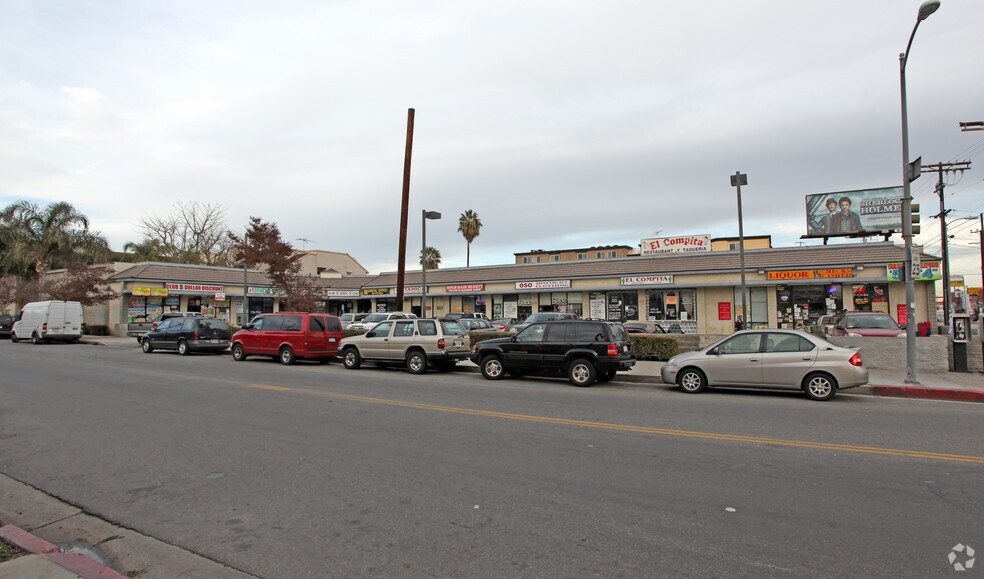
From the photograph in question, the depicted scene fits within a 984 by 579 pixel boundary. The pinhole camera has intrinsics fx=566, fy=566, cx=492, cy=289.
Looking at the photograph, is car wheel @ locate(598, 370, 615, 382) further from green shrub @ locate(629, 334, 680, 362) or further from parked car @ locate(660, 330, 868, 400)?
green shrub @ locate(629, 334, 680, 362)

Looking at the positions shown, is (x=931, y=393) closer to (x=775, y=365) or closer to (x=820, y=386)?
(x=820, y=386)

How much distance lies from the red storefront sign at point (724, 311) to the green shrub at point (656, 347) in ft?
45.4

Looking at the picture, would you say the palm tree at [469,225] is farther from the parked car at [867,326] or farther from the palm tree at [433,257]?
the parked car at [867,326]

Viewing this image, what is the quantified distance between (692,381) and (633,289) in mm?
21670

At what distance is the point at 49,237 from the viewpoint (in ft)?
145

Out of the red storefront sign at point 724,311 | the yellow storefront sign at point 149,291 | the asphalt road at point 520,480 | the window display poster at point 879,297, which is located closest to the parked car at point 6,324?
the yellow storefront sign at point 149,291

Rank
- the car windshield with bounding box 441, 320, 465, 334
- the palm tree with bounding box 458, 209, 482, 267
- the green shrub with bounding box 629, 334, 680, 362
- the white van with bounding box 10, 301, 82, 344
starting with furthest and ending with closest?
the palm tree with bounding box 458, 209, 482, 267
the white van with bounding box 10, 301, 82, 344
the green shrub with bounding box 629, 334, 680, 362
the car windshield with bounding box 441, 320, 465, 334

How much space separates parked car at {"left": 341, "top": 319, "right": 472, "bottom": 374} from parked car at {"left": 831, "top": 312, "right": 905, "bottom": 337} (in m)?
12.4

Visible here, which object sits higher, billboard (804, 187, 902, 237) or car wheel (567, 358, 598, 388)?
billboard (804, 187, 902, 237)

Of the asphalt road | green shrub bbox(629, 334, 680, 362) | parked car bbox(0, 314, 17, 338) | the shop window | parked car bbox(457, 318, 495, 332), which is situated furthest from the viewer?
parked car bbox(0, 314, 17, 338)

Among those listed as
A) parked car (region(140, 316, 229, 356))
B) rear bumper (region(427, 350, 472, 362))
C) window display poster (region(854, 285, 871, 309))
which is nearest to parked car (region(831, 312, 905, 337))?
window display poster (region(854, 285, 871, 309))

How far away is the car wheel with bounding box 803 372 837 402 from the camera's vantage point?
11703 millimetres

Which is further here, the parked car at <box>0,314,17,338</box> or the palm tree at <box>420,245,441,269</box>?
the palm tree at <box>420,245,441,269</box>

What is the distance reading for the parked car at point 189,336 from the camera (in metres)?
23.9
